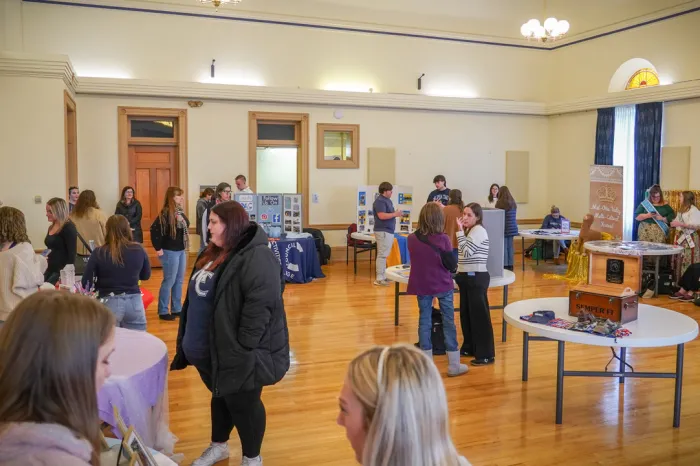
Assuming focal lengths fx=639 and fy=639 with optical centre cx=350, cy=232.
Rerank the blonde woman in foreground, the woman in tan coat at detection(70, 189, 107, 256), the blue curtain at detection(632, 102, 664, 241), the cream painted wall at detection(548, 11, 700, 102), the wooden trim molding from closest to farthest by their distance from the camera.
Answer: the blonde woman in foreground → the woman in tan coat at detection(70, 189, 107, 256) → the cream painted wall at detection(548, 11, 700, 102) → the blue curtain at detection(632, 102, 664, 241) → the wooden trim molding

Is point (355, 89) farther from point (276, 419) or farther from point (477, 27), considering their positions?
point (276, 419)

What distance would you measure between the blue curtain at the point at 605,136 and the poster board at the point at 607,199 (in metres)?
2.60

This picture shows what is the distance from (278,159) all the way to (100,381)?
1091 cm

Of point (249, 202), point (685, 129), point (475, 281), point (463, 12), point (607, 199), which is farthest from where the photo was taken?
point (463, 12)

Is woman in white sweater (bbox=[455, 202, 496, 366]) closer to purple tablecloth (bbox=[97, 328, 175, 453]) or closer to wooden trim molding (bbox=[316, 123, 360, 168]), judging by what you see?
purple tablecloth (bbox=[97, 328, 175, 453])

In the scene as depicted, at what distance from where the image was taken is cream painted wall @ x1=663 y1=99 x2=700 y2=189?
10.5 metres

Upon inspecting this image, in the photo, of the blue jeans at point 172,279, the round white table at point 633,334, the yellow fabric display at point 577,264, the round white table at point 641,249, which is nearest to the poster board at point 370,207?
the yellow fabric display at point 577,264

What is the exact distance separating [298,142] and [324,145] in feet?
1.62

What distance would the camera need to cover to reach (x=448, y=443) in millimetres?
1334

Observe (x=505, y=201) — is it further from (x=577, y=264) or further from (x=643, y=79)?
(x=643, y=79)

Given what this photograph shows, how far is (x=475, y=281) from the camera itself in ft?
18.4

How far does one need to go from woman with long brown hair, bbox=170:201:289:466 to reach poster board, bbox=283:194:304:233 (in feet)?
22.9

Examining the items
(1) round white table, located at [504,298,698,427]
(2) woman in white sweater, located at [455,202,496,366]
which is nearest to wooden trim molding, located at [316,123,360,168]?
(2) woman in white sweater, located at [455,202,496,366]

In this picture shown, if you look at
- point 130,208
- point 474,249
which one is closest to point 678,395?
point 474,249
